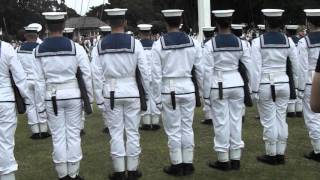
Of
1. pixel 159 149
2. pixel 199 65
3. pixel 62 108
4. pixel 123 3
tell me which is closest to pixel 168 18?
pixel 199 65

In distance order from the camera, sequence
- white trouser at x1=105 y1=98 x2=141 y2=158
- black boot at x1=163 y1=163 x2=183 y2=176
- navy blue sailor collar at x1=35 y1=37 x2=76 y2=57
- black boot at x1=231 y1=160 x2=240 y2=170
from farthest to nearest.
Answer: black boot at x1=231 y1=160 x2=240 y2=170 → black boot at x1=163 y1=163 x2=183 y2=176 → white trouser at x1=105 y1=98 x2=141 y2=158 → navy blue sailor collar at x1=35 y1=37 x2=76 y2=57

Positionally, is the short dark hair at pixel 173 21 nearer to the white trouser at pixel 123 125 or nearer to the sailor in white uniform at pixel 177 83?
the sailor in white uniform at pixel 177 83

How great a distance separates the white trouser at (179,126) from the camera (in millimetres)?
8000

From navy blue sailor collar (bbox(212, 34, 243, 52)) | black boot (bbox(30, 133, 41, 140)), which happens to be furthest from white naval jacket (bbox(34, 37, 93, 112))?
black boot (bbox(30, 133, 41, 140))

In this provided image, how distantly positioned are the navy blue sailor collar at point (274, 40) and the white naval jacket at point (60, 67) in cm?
268

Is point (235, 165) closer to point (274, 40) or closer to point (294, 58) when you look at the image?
point (294, 58)

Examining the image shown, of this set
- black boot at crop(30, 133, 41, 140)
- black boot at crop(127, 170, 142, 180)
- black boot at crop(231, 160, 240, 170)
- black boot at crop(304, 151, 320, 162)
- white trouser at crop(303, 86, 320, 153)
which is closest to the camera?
black boot at crop(127, 170, 142, 180)

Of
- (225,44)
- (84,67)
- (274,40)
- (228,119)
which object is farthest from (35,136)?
(274,40)

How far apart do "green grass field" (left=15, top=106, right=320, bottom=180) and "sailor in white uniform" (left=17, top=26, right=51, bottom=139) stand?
1.09 ft

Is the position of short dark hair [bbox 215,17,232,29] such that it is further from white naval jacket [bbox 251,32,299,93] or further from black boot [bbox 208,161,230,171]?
black boot [bbox 208,161,230,171]

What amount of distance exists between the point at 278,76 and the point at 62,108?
3.28m

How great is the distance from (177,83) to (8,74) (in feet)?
7.86

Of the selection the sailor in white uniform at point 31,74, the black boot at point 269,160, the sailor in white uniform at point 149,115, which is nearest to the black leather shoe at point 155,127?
the sailor in white uniform at point 149,115

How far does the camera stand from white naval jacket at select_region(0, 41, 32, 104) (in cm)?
698
